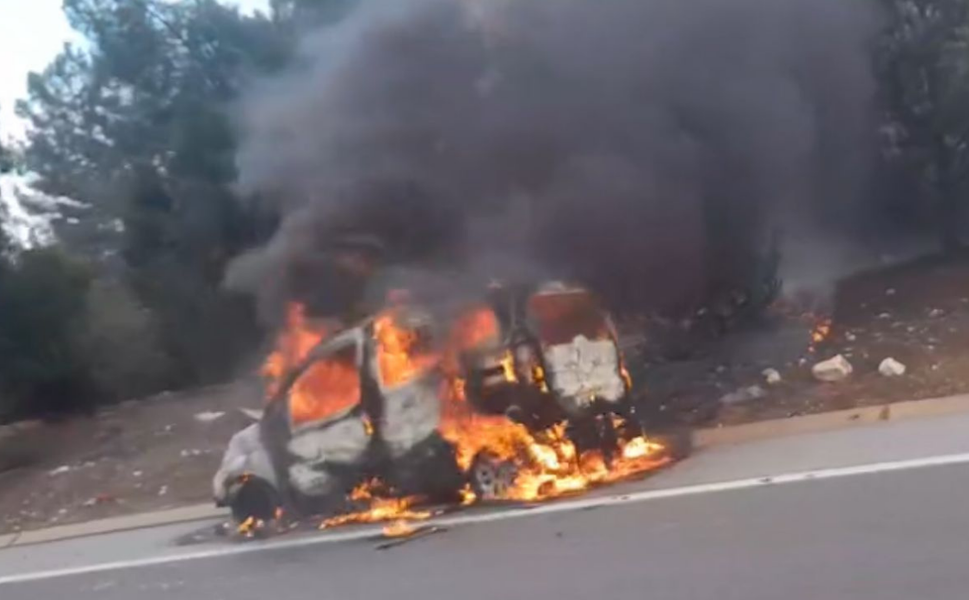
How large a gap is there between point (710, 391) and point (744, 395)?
→ 463 mm

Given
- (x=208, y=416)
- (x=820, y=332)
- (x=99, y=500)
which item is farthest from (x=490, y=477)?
(x=208, y=416)

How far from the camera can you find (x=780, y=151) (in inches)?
521

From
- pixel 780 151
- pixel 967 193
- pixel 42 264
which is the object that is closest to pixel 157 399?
pixel 42 264

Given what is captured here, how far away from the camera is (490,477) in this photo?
960 centimetres

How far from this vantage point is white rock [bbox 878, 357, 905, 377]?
1141 cm

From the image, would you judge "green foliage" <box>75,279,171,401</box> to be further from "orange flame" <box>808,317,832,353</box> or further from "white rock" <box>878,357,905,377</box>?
"white rock" <box>878,357,905,377</box>

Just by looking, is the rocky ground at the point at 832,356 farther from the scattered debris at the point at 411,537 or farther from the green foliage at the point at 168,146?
the green foliage at the point at 168,146

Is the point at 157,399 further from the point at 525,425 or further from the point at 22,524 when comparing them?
the point at 525,425

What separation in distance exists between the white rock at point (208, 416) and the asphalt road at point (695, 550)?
181 inches

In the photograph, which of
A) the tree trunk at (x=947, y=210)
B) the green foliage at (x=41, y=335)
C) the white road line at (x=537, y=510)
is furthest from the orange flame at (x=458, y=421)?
the green foliage at (x=41, y=335)

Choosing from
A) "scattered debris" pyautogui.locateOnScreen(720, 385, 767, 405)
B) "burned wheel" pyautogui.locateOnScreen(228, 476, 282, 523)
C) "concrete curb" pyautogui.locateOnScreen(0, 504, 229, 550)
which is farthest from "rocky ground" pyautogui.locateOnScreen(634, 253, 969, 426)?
"concrete curb" pyautogui.locateOnScreen(0, 504, 229, 550)

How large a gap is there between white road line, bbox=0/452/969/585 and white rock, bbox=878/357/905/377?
2898 millimetres

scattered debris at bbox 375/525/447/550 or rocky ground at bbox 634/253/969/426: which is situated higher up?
rocky ground at bbox 634/253/969/426

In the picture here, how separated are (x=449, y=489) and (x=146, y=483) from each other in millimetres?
4229
